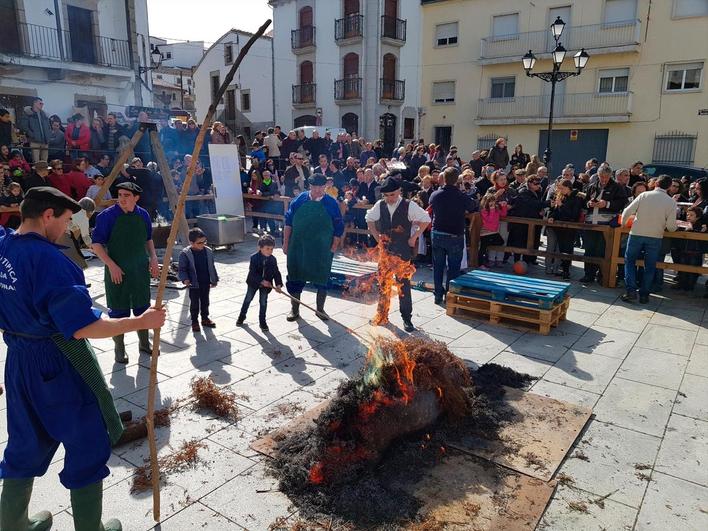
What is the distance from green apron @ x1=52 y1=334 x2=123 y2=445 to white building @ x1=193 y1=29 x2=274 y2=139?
35.1m

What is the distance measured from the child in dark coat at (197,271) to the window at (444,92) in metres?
26.2

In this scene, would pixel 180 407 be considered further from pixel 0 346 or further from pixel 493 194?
pixel 493 194

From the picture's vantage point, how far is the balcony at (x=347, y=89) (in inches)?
1215

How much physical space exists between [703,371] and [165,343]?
6.23 m

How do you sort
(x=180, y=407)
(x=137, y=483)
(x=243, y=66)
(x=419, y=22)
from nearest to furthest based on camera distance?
(x=137, y=483) → (x=180, y=407) → (x=419, y=22) → (x=243, y=66)

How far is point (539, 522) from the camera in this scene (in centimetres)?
338

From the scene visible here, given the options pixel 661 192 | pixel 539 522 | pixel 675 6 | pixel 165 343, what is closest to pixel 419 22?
pixel 675 6

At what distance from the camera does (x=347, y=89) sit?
31391 millimetres

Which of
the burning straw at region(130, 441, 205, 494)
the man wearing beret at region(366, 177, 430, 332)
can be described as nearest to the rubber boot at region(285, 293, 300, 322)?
the man wearing beret at region(366, 177, 430, 332)

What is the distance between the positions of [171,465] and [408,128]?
3053 cm

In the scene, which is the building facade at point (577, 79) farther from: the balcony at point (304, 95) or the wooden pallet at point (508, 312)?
the wooden pallet at point (508, 312)

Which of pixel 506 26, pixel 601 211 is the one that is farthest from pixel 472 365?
pixel 506 26

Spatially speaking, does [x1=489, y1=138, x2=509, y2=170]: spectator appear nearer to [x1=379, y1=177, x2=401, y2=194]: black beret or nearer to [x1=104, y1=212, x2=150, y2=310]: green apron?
[x1=379, y1=177, x2=401, y2=194]: black beret

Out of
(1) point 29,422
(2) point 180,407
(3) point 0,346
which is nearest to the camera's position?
(1) point 29,422
